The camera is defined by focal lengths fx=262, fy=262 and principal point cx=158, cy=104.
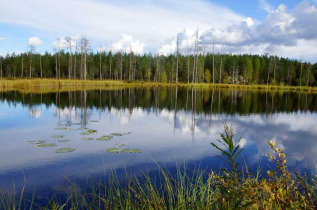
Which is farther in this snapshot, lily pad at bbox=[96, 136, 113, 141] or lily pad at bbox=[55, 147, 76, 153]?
lily pad at bbox=[96, 136, 113, 141]

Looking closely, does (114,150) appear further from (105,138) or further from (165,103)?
(165,103)

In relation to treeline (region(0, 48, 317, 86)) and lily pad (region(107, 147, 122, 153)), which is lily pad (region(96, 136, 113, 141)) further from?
treeline (region(0, 48, 317, 86))

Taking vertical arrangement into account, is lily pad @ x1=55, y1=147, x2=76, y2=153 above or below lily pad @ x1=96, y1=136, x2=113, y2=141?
below

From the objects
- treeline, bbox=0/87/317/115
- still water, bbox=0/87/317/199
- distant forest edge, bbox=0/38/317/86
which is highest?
distant forest edge, bbox=0/38/317/86

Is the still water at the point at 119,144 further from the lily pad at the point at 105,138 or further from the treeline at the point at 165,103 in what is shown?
the treeline at the point at 165,103

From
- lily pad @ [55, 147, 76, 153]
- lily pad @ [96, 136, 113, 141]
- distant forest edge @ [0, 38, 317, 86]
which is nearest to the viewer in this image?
lily pad @ [55, 147, 76, 153]

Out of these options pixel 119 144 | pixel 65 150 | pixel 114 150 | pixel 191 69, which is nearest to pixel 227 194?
pixel 114 150

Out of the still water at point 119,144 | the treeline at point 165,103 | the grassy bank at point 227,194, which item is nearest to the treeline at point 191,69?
the treeline at point 165,103

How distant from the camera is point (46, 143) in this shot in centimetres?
1079

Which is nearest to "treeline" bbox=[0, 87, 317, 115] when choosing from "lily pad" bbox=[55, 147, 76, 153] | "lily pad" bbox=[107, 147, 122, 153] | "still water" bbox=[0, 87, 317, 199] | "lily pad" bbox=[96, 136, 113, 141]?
"still water" bbox=[0, 87, 317, 199]

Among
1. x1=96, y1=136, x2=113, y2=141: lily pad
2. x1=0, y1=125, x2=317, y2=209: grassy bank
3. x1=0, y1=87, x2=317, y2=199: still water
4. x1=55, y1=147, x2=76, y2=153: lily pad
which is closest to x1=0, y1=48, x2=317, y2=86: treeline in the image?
x1=0, y1=87, x2=317, y2=199: still water

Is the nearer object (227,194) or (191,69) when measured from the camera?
(227,194)

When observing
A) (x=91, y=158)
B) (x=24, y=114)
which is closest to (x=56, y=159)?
(x=91, y=158)

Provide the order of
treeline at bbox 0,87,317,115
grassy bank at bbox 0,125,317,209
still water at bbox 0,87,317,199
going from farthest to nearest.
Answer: treeline at bbox 0,87,317,115 → still water at bbox 0,87,317,199 → grassy bank at bbox 0,125,317,209
